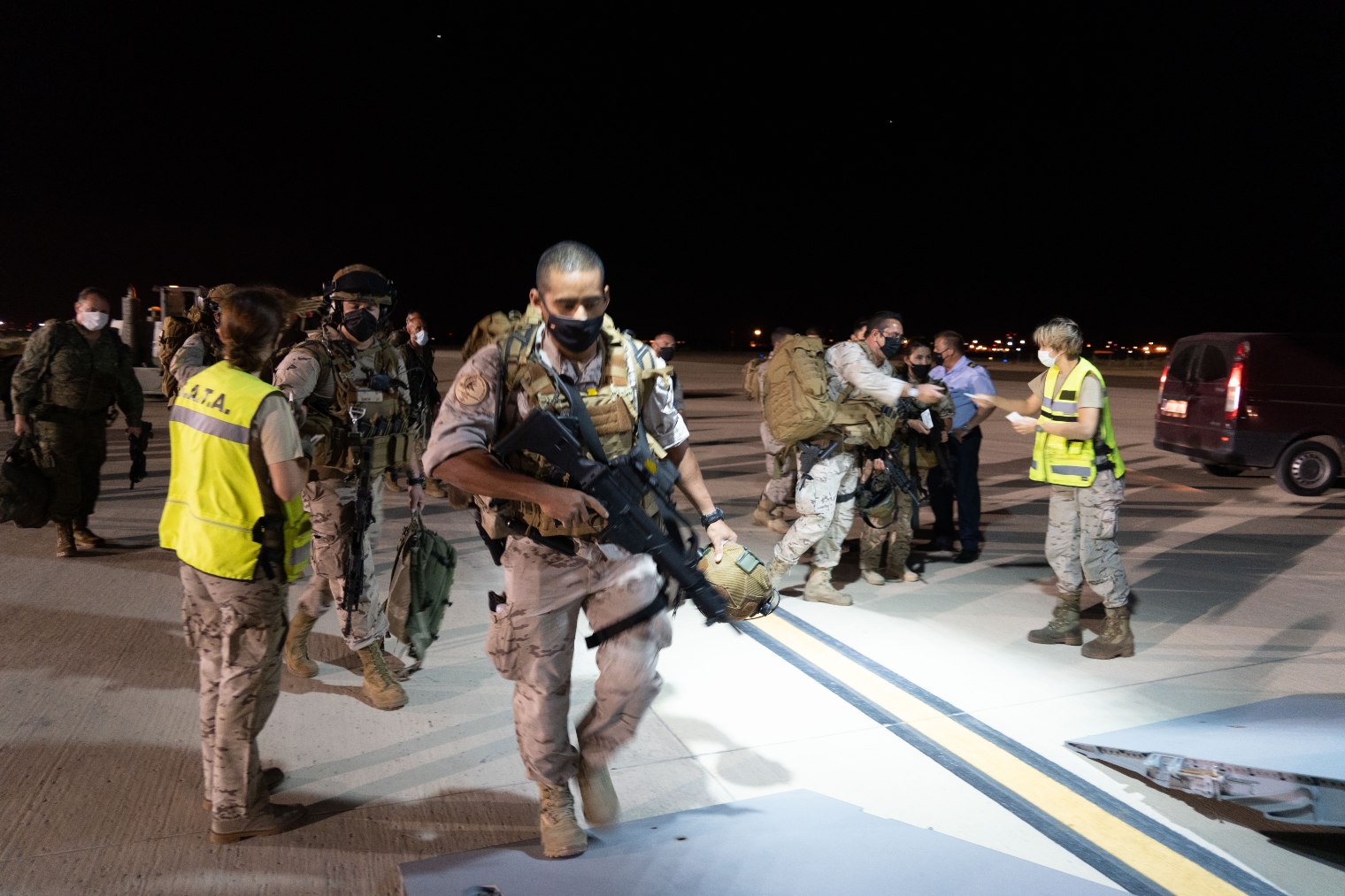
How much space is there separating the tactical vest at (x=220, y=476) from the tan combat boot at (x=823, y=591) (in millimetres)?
3747

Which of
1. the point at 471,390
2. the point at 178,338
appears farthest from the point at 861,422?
the point at 178,338

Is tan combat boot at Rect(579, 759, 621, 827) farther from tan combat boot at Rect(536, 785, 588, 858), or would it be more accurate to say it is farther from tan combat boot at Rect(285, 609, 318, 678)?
→ tan combat boot at Rect(285, 609, 318, 678)

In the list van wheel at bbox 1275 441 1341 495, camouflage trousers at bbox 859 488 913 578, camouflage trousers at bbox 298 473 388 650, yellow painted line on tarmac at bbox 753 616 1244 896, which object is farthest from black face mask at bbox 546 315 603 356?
van wheel at bbox 1275 441 1341 495

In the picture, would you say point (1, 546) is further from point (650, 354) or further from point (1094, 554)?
point (1094, 554)

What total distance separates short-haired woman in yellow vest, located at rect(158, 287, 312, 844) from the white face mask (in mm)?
4419

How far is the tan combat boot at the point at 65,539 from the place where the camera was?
6.74 meters

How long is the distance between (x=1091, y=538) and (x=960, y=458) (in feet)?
8.40

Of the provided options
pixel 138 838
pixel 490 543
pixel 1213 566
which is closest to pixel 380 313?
pixel 490 543

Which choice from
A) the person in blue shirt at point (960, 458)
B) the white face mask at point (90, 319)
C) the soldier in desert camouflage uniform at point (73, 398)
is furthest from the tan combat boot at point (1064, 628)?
the white face mask at point (90, 319)

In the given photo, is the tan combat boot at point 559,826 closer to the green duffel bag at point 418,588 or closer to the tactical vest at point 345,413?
the green duffel bag at point 418,588

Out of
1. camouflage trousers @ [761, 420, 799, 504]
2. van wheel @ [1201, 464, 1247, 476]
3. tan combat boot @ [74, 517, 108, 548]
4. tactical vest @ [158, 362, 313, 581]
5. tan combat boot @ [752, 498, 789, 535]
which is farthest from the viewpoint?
van wheel @ [1201, 464, 1247, 476]

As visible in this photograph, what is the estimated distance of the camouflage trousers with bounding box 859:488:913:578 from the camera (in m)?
6.51

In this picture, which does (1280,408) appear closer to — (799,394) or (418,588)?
(799,394)

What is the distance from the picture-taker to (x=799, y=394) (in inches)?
231
